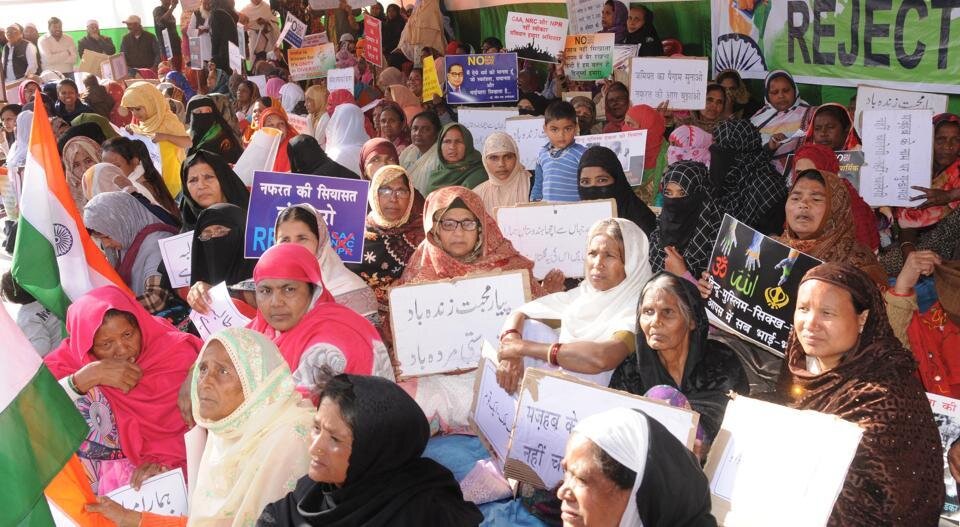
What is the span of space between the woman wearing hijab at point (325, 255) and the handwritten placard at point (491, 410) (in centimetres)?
99

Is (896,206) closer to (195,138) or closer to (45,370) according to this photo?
(45,370)

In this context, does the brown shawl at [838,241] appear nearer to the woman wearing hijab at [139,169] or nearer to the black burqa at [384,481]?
the black burqa at [384,481]

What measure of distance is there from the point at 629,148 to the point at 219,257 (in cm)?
263

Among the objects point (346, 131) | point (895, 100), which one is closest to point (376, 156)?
point (346, 131)

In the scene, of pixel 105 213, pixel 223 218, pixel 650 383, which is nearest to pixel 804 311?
pixel 650 383

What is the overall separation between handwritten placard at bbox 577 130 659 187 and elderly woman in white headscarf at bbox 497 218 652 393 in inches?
93.5

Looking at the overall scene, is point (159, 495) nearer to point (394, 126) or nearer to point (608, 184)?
point (608, 184)

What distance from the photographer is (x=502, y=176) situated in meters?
6.04

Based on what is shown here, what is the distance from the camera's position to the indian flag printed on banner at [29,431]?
258 cm

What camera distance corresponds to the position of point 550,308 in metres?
3.72

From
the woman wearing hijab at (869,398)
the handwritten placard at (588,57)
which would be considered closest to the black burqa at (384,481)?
the woman wearing hijab at (869,398)

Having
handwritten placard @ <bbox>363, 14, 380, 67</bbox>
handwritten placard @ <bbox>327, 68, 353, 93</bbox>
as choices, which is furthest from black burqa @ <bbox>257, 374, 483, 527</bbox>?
handwritten placard @ <bbox>363, 14, 380, 67</bbox>

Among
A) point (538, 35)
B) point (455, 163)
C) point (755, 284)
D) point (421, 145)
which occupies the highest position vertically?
point (538, 35)

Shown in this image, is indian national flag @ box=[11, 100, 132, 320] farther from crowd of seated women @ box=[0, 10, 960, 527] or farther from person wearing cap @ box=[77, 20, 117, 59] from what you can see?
person wearing cap @ box=[77, 20, 117, 59]
